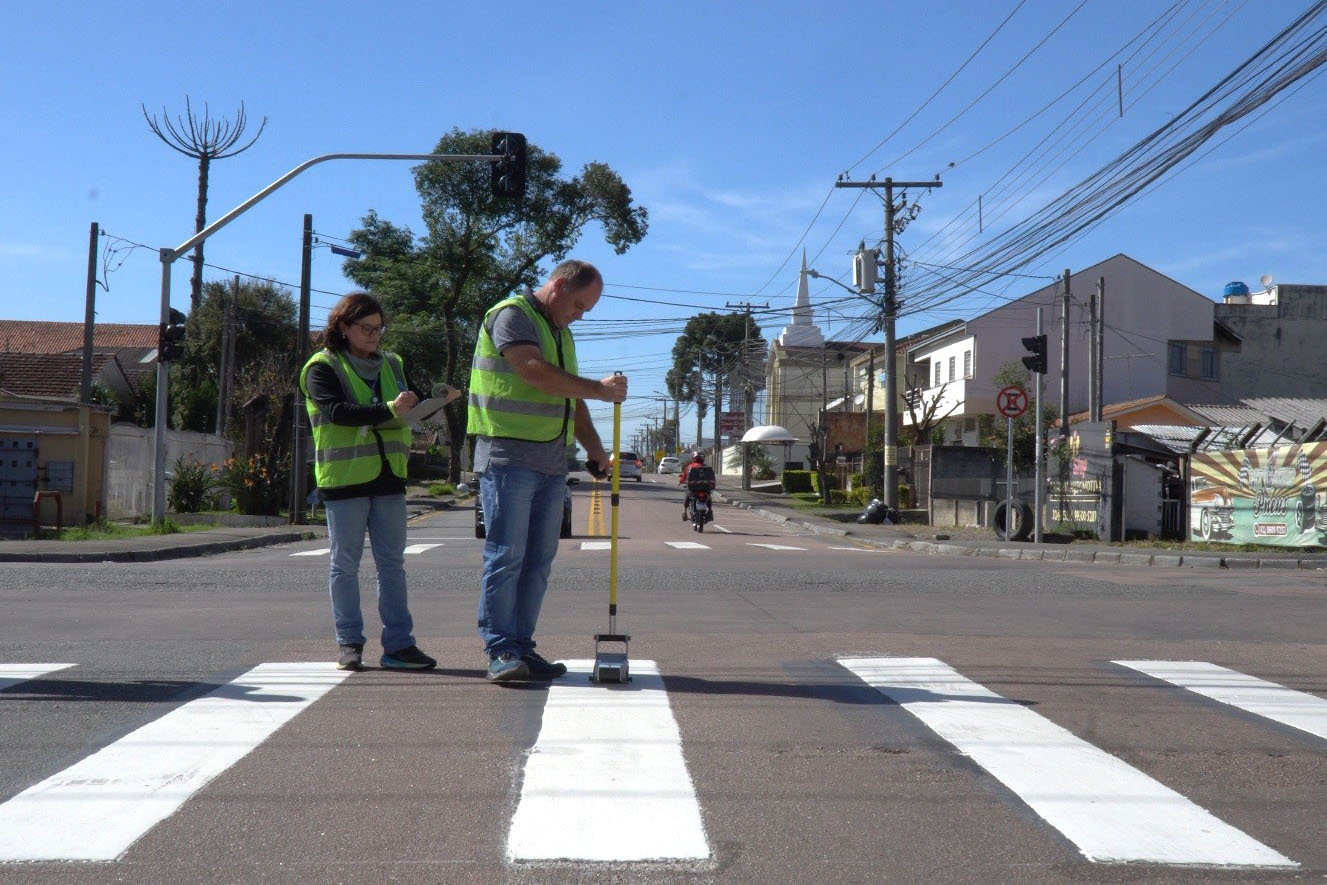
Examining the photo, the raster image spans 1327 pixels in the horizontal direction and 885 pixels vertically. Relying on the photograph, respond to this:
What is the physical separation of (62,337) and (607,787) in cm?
6376

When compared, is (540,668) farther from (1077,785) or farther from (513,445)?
(1077,785)

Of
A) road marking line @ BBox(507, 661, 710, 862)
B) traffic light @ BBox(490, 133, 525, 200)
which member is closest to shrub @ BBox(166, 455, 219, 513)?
traffic light @ BBox(490, 133, 525, 200)

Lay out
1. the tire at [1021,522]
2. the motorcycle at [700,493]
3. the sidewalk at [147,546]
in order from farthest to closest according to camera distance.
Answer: the motorcycle at [700,493] < the tire at [1021,522] < the sidewalk at [147,546]

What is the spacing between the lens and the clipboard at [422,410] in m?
5.76

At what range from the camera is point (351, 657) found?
609 centimetres

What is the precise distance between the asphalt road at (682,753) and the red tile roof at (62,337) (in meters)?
56.8

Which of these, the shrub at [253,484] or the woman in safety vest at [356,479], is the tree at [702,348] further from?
the woman in safety vest at [356,479]

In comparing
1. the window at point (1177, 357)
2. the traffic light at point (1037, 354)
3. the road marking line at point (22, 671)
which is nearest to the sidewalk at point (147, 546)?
the road marking line at point (22, 671)

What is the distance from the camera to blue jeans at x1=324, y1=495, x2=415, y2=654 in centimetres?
612

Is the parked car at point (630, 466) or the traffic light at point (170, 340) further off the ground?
the traffic light at point (170, 340)

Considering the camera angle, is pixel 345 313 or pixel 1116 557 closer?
pixel 345 313

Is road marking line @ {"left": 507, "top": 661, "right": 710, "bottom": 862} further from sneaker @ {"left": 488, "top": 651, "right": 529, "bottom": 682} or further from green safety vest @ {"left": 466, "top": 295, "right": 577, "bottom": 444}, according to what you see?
green safety vest @ {"left": 466, "top": 295, "right": 577, "bottom": 444}

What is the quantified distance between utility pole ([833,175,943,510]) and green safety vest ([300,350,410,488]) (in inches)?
1096

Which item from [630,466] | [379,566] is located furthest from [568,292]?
[630,466]
